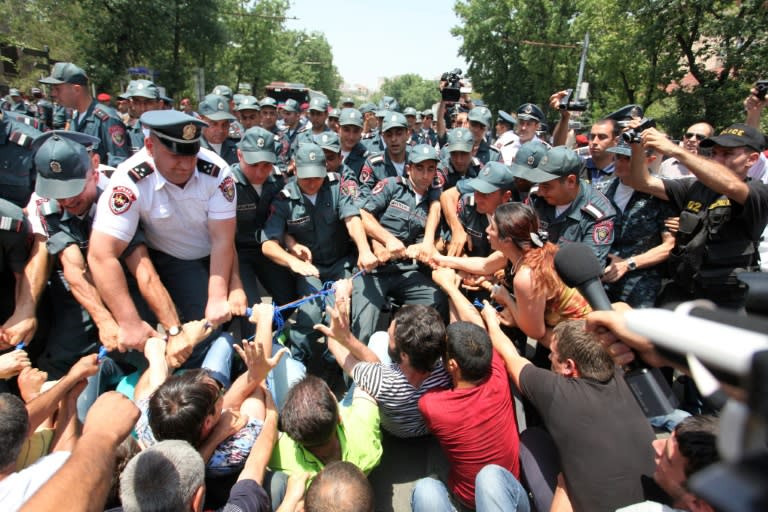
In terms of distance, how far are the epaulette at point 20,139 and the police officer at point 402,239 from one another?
3217 mm

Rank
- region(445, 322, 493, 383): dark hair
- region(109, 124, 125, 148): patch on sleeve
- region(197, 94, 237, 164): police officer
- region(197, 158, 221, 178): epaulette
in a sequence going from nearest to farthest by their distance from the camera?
region(445, 322, 493, 383): dark hair
region(197, 158, 221, 178): epaulette
region(109, 124, 125, 148): patch on sleeve
region(197, 94, 237, 164): police officer

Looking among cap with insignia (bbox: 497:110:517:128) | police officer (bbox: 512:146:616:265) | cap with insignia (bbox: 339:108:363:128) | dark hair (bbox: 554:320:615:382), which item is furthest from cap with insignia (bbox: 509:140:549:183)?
cap with insignia (bbox: 497:110:517:128)

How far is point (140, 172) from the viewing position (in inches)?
99.4

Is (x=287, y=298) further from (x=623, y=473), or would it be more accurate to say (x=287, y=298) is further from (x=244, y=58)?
(x=244, y=58)

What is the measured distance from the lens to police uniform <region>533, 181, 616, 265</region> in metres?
3.27

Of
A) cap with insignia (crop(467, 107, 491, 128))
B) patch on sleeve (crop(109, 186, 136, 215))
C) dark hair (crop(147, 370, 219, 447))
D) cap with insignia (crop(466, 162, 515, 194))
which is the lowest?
dark hair (crop(147, 370, 219, 447))

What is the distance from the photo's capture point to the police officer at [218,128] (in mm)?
5883

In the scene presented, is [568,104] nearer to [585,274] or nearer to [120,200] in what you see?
[585,274]

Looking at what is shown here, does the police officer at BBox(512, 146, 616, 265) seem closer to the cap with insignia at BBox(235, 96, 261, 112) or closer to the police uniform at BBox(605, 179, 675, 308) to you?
the police uniform at BBox(605, 179, 675, 308)

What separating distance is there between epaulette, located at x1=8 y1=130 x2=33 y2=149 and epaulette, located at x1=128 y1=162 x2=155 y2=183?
2.41 m

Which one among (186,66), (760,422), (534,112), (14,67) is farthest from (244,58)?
(760,422)

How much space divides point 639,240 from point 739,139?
3.11ft

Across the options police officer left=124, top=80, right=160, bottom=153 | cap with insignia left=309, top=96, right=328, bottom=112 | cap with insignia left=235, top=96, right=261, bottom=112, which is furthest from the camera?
cap with insignia left=309, top=96, right=328, bottom=112

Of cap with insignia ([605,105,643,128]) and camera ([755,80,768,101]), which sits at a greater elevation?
camera ([755,80,768,101])
